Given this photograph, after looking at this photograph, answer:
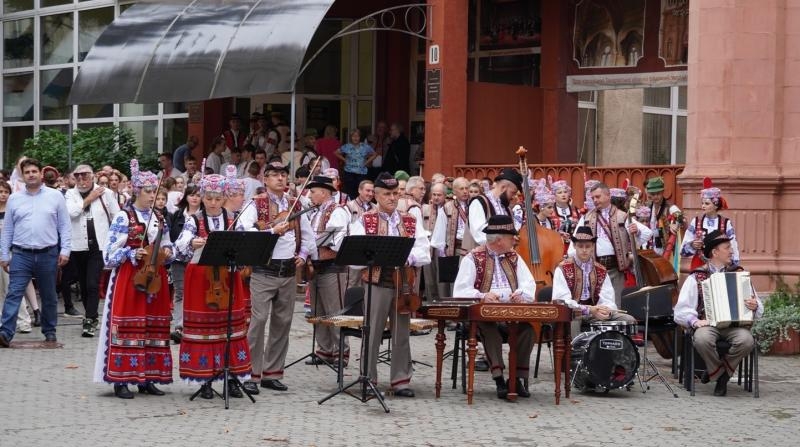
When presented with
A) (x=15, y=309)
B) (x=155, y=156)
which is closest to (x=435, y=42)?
(x=155, y=156)

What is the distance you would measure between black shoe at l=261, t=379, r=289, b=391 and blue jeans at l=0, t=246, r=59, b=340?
11.4 feet

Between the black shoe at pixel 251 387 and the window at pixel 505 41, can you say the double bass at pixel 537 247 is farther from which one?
the window at pixel 505 41

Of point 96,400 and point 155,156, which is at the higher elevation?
point 155,156

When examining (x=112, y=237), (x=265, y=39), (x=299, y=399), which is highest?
(x=265, y=39)

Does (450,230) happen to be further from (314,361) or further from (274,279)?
(274,279)

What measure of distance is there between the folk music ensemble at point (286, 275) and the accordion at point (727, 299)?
9cm

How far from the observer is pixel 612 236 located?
15.2 m

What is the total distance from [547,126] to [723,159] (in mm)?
8158

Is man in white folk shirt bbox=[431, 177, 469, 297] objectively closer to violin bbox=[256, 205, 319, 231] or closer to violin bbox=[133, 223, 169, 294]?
violin bbox=[256, 205, 319, 231]

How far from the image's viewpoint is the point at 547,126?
25281mm

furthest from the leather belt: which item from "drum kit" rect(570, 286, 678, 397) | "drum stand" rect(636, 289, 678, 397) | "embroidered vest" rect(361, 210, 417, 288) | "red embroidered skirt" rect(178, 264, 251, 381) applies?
"drum stand" rect(636, 289, 678, 397)

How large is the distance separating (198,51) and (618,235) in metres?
9.91

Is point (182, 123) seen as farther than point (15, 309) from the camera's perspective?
Yes

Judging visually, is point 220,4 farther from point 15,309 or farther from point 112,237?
point 112,237
